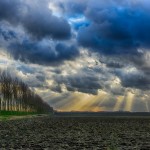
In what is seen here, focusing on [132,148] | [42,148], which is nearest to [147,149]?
[132,148]

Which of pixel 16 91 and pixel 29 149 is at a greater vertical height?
pixel 16 91

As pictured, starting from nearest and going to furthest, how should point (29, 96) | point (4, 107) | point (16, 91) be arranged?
point (4, 107), point (16, 91), point (29, 96)

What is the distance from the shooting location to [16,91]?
149000 millimetres

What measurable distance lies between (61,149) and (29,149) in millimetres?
1816

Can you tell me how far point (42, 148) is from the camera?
2178 cm

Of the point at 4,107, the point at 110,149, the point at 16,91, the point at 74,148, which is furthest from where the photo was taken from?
the point at 16,91

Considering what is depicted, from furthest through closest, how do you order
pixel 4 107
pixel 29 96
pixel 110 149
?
pixel 29 96 → pixel 4 107 → pixel 110 149

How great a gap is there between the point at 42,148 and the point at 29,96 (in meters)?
165

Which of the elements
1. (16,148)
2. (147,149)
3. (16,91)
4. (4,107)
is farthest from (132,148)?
(16,91)

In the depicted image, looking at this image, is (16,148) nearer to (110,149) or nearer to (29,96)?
(110,149)

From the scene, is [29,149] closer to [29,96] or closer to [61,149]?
[61,149]

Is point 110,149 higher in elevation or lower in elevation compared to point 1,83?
lower

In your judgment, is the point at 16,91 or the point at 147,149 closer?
the point at 147,149

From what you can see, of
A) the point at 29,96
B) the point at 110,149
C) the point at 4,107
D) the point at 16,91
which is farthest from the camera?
the point at 29,96
